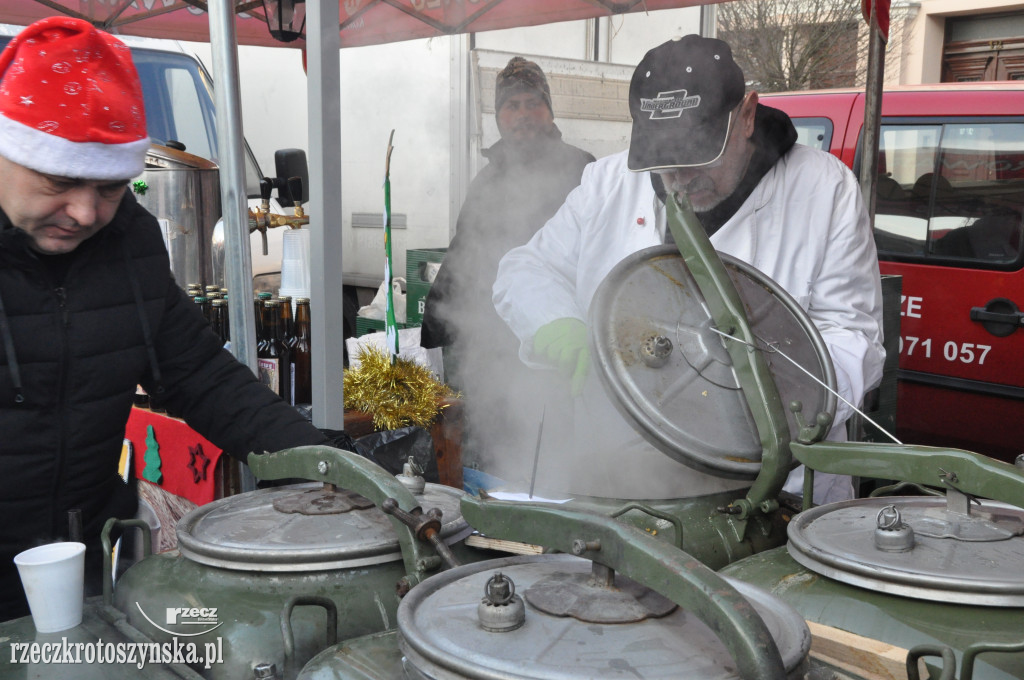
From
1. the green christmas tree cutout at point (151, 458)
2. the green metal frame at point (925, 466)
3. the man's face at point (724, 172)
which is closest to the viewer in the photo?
the green metal frame at point (925, 466)

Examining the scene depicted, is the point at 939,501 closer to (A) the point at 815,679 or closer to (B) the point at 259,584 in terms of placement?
(A) the point at 815,679

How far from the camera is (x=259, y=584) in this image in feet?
4.13

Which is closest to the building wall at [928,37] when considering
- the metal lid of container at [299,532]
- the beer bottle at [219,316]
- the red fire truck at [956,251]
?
the red fire truck at [956,251]

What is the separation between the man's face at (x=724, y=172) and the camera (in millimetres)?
2125

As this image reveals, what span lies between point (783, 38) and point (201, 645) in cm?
1167

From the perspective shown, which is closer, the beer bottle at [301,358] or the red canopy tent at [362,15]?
the beer bottle at [301,358]

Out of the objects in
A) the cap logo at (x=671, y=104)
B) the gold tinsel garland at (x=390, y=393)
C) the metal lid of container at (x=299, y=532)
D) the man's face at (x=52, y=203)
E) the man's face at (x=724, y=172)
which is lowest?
the gold tinsel garland at (x=390, y=393)

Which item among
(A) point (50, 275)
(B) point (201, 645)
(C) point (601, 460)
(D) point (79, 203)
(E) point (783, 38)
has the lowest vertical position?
(B) point (201, 645)

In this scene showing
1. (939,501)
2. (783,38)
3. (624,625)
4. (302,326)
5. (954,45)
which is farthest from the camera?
(954,45)

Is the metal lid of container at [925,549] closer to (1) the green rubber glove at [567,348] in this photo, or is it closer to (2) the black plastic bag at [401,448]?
(1) the green rubber glove at [567,348]

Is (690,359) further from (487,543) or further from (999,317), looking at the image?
(999,317)

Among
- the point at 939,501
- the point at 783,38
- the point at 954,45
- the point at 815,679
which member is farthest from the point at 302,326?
the point at 954,45

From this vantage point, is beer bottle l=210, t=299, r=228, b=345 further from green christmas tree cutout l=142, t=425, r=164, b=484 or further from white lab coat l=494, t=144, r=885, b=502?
white lab coat l=494, t=144, r=885, b=502

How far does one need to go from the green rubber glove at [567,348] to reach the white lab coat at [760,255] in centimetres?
7
